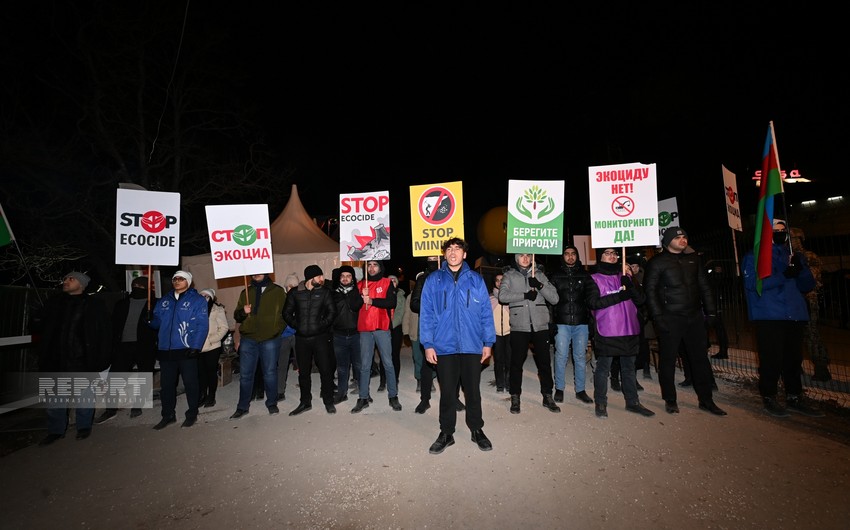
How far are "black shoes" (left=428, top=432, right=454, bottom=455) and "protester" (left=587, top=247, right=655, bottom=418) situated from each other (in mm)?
2070

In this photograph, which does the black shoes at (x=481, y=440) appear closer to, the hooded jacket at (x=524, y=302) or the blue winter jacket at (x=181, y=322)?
the hooded jacket at (x=524, y=302)

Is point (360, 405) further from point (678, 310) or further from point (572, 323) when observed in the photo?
point (678, 310)

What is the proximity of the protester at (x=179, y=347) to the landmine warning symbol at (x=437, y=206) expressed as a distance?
3.49 m

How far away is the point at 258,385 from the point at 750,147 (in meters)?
21.8

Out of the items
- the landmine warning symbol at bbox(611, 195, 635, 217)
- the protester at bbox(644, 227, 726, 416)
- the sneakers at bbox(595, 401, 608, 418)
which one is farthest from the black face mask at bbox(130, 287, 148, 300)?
the protester at bbox(644, 227, 726, 416)

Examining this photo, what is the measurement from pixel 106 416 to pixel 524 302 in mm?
6190

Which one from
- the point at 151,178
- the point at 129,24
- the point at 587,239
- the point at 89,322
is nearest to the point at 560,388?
the point at 89,322

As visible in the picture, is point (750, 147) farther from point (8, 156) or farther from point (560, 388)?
point (8, 156)

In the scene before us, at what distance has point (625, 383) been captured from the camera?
18.4ft

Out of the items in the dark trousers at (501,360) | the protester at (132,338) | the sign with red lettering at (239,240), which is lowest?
the dark trousers at (501,360)

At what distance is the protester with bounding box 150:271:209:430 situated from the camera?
5668mm

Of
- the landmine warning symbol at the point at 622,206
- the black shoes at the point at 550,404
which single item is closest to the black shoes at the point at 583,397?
the black shoes at the point at 550,404

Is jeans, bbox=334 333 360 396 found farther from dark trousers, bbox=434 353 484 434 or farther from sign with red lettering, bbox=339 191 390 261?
dark trousers, bbox=434 353 484 434

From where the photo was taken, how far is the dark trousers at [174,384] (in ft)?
18.6
